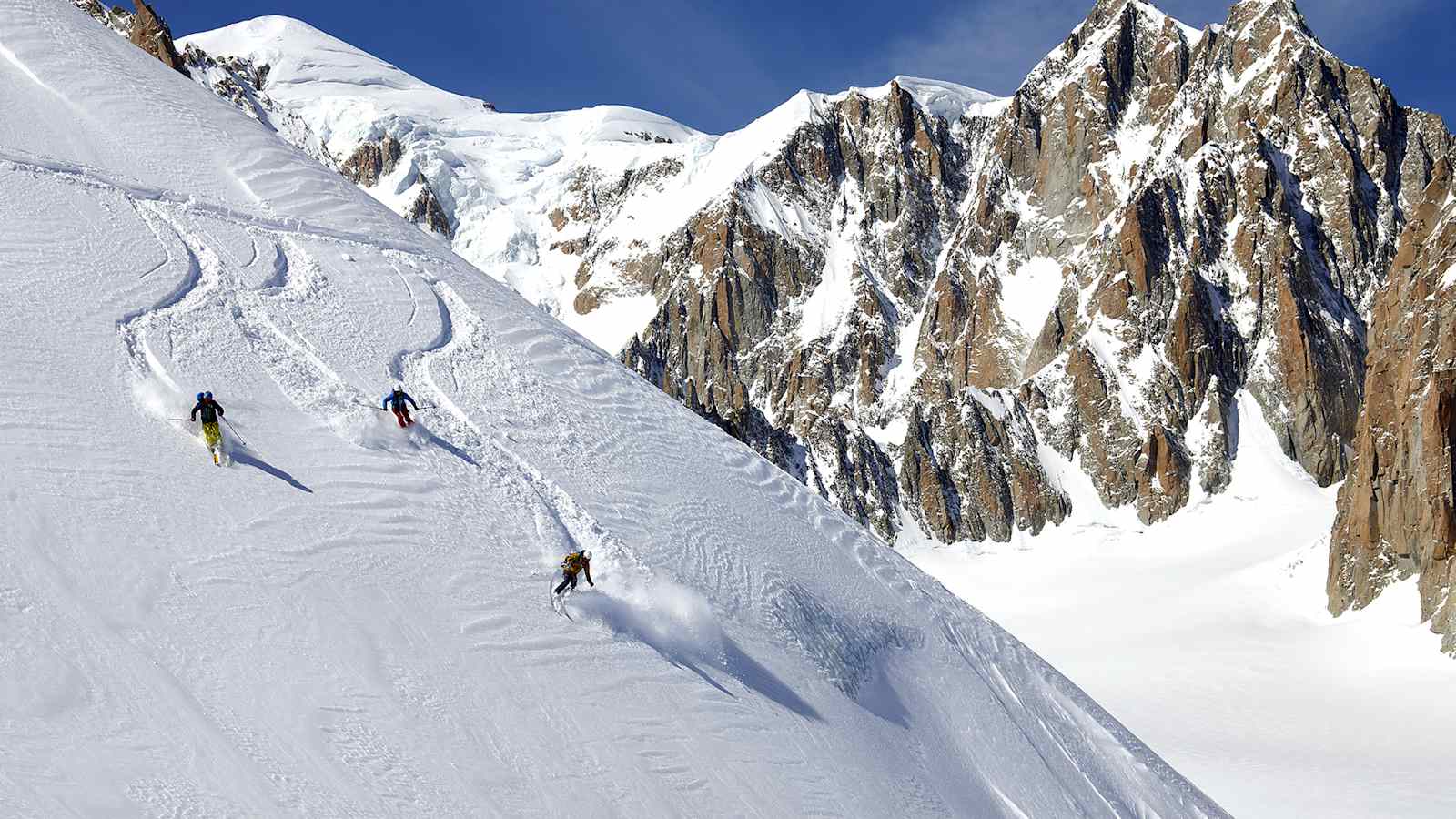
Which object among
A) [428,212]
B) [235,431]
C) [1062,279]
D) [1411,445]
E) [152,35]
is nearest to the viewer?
[235,431]

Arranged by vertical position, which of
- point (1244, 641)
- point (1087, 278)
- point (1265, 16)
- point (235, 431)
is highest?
point (1265, 16)

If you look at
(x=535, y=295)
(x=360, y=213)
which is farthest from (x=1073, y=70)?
(x=360, y=213)

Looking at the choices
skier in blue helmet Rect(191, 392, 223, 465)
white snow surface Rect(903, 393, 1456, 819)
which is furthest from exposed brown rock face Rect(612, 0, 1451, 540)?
skier in blue helmet Rect(191, 392, 223, 465)

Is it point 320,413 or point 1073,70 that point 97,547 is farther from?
point 1073,70

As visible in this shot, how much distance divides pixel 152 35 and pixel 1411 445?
409ft

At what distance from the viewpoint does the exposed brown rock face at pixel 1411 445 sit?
209ft

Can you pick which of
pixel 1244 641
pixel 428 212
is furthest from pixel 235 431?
pixel 428 212

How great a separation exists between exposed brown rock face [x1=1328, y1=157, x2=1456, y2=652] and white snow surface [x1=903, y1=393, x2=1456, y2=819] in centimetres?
246

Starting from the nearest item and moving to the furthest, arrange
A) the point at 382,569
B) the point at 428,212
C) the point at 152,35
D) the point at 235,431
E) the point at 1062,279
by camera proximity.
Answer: the point at 382,569
the point at 235,431
the point at 152,35
the point at 1062,279
the point at 428,212

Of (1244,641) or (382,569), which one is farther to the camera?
(1244,641)

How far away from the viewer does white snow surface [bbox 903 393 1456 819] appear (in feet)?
154

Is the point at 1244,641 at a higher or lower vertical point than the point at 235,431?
higher

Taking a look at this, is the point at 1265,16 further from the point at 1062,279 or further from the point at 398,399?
the point at 398,399

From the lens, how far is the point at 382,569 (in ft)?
44.4
